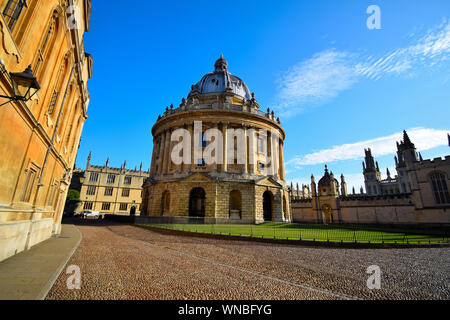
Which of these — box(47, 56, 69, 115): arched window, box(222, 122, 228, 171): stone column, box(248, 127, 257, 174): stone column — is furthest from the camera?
box(248, 127, 257, 174): stone column

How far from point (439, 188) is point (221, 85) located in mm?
37307

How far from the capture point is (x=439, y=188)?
87.4 ft

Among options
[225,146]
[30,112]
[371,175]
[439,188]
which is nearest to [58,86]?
[30,112]

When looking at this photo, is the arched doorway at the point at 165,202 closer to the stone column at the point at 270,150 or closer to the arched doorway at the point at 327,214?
the stone column at the point at 270,150

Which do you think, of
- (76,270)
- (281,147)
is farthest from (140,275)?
(281,147)

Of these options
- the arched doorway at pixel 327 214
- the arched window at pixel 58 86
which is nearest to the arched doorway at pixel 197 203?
the arched window at pixel 58 86

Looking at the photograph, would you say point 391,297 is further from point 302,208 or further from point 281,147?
point 302,208

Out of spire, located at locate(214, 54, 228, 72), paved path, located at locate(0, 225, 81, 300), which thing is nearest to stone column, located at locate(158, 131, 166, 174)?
spire, located at locate(214, 54, 228, 72)

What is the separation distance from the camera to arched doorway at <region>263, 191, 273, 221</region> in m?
30.1

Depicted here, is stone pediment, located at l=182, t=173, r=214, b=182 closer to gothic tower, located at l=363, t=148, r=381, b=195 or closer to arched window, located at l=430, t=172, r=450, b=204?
arched window, located at l=430, t=172, r=450, b=204

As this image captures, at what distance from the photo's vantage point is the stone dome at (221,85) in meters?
38.7

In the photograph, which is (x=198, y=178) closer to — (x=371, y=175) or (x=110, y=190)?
(x=110, y=190)

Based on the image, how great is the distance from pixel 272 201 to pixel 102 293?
91.8 ft

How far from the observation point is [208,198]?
2691 centimetres
